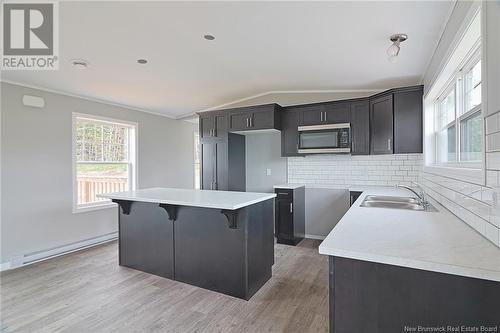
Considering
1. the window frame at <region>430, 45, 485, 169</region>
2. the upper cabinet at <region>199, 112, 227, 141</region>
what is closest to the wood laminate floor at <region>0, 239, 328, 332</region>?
the window frame at <region>430, 45, 485, 169</region>

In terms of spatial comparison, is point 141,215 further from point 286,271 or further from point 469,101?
point 469,101

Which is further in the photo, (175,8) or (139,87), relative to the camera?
(139,87)

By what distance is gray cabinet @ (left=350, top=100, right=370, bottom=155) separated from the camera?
147 inches

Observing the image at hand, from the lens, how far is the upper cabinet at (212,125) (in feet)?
15.1

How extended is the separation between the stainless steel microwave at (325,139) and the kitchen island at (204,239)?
1475mm

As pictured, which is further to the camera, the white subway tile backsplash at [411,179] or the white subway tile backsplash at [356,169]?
the white subway tile backsplash at [356,169]

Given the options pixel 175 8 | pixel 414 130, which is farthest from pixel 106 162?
pixel 414 130

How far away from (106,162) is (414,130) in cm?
475

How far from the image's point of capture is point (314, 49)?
2.67 m

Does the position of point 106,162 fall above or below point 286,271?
above

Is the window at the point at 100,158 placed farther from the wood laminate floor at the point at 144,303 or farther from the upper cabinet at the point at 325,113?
the upper cabinet at the point at 325,113

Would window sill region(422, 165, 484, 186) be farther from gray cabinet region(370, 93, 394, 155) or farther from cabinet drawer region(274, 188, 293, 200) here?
cabinet drawer region(274, 188, 293, 200)

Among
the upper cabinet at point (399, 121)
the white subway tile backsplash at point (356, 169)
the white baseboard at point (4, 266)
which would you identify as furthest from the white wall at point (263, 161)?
the white baseboard at point (4, 266)

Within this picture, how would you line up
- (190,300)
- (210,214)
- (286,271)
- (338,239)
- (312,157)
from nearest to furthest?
(338,239) < (190,300) < (210,214) < (286,271) < (312,157)
